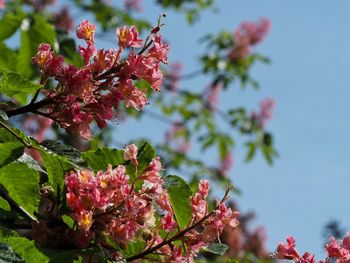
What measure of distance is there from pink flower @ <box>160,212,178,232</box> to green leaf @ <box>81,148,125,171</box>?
198 mm

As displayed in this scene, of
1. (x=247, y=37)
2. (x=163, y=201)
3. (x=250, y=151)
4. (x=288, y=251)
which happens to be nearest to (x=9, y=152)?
(x=163, y=201)

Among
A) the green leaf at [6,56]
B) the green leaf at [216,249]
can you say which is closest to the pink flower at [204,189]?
the green leaf at [216,249]

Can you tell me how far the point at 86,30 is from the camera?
194cm

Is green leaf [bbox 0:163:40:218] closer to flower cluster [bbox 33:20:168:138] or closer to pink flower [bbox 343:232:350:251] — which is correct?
flower cluster [bbox 33:20:168:138]

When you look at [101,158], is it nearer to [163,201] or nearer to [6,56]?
[163,201]

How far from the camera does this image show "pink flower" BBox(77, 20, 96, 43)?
1938mm

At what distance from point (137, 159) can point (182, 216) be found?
183 millimetres

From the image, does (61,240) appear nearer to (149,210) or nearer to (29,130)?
(149,210)

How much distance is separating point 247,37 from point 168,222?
7212mm

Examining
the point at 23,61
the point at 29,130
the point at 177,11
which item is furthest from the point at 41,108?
the point at 177,11

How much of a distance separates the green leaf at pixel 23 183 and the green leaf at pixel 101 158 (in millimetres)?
239

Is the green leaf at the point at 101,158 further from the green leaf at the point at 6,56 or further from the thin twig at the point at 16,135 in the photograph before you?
the green leaf at the point at 6,56

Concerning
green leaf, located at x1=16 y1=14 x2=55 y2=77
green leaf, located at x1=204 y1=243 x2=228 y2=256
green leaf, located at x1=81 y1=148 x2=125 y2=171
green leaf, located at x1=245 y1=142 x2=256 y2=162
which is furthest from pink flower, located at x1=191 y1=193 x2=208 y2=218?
green leaf, located at x1=245 y1=142 x2=256 y2=162

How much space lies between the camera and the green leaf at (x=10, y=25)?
143 inches
